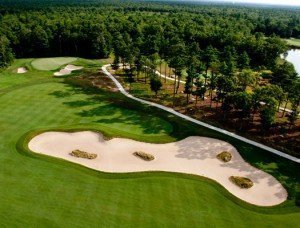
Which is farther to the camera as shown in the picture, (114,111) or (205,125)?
(114,111)

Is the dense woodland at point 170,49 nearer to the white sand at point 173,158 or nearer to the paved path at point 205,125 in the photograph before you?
the paved path at point 205,125

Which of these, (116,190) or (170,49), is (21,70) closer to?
(170,49)

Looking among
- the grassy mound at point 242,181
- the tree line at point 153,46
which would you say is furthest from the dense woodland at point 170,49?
the grassy mound at point 242,181

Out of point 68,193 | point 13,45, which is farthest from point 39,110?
point 13,45

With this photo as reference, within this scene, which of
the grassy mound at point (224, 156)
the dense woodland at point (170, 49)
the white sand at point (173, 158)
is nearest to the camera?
the white sand at point (173, 158)

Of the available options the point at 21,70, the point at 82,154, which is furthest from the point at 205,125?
the point at 21,70

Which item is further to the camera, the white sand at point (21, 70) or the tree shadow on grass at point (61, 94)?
the white sand at point (21, 70)
